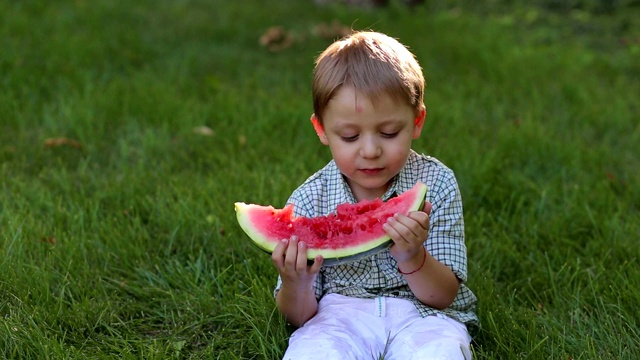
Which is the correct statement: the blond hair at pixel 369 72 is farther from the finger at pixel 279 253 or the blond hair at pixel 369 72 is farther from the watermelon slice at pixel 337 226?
the finger at pixel 279 253

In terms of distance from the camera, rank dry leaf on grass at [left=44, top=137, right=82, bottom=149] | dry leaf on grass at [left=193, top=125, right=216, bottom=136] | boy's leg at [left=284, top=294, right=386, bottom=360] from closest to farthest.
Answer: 1. boy's leg at [left=284, top=294, right=386, bottom=360]
2. dry leaf on grass at [left=44, top=137, right=82, bottom=149]
3. dry leaf on grass at [left=193, top=125, right=216, bottom=136]

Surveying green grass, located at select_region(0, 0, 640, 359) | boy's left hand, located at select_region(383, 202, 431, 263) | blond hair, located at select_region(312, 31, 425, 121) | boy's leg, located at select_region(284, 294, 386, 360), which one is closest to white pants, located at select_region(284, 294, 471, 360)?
boy's leg, located at select_region(284, 294, 386, 360)

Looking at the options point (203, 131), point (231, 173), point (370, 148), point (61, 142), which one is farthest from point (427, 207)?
point (61, 142)

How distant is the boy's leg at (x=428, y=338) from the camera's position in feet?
8.06

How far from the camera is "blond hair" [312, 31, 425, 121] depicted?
255 cm

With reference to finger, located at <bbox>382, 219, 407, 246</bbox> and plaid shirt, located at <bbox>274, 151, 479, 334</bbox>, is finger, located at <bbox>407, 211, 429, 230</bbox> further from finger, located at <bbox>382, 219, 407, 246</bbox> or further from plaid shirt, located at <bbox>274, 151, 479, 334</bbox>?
plaid shirt, located at <bbox>274, 151, 479, 334</bbox>

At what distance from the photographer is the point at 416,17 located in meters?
8.28

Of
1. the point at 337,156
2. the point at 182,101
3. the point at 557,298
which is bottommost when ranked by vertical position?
the point at 557,298

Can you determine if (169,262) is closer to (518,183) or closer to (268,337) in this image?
(268,337)

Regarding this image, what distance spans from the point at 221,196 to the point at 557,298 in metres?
1.70

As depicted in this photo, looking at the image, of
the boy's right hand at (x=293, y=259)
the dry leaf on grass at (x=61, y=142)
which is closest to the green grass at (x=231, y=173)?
the dry leaf on grass at (x=61, y=142)

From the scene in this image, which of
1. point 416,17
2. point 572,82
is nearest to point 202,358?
point 572,82

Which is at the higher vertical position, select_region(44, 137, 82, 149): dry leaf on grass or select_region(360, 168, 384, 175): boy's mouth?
select_region(360, 168, 384, 175): boy's mouth

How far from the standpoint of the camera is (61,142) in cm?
462
